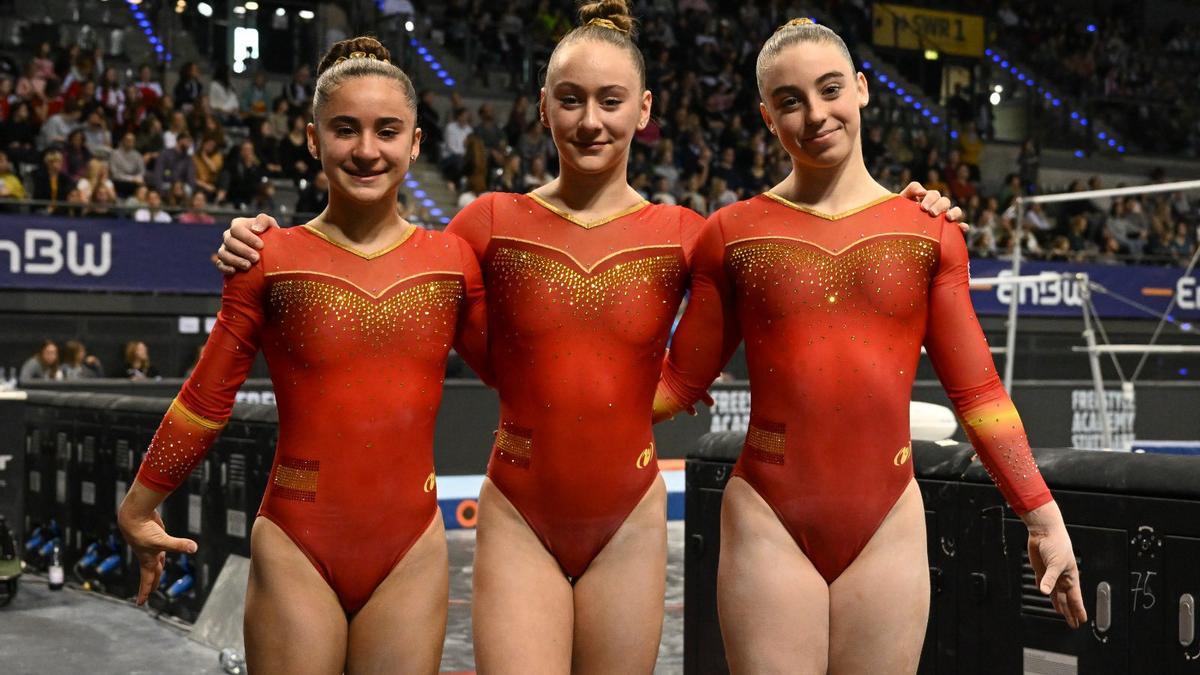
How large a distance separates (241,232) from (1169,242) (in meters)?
18.2

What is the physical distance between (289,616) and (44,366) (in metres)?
9.97

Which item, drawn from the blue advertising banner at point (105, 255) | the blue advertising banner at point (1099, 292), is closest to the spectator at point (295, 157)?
the blue advertising banner at point (105, 255)

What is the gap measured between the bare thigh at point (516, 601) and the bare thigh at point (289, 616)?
0.31 meters

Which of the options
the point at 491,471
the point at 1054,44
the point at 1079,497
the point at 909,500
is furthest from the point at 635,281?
the point at 1054,44

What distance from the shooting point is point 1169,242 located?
19.0m

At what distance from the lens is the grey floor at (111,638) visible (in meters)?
6.38

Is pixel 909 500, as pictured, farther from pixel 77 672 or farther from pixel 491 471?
pixel 77 672

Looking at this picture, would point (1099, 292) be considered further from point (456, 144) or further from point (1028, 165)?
point (456, 144)

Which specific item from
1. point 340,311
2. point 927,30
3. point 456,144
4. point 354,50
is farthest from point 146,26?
point 340,311

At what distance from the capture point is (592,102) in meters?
3.02

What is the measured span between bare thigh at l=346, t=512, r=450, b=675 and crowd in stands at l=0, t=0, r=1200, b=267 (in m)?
9.29

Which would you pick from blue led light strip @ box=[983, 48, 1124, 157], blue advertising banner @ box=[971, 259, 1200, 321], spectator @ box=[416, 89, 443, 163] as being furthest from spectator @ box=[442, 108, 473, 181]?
blue led light strip @ box=[983, 48, 1124, 157]

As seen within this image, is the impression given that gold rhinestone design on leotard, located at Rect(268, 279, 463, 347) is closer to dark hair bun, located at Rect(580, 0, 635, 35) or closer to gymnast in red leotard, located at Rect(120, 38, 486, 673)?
gymnast in red leotard, located at Rect(120, 38, 486, 673)

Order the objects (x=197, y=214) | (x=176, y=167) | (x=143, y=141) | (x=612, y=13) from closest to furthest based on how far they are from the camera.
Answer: (x=612, y=13) < (x=197, y=214) < (x=176, y=167) < (x=143, y=141)
